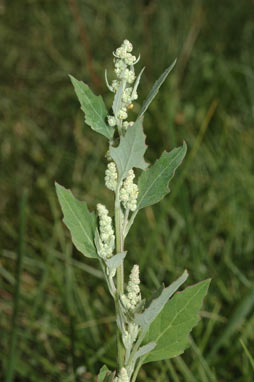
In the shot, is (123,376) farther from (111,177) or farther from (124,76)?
(124,76)

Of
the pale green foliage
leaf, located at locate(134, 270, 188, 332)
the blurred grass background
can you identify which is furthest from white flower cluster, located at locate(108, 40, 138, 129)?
the blurred grass background

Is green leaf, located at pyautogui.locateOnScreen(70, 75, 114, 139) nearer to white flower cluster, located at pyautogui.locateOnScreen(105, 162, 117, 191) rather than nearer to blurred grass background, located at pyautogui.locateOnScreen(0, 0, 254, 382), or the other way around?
white flower cluster, located at pyautogui.locateOnScreen(105, 162, 117, 191)

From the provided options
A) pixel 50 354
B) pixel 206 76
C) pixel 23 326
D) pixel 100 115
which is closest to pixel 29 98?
pixel 206 76

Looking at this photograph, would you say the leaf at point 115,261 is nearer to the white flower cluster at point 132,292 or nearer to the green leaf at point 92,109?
the white flower cluster at point 132,292

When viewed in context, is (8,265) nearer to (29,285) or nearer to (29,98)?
(29,285)

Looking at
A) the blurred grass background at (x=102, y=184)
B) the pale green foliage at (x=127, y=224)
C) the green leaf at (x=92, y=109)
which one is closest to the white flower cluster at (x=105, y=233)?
the pale green foliage at (x=127, y=224)

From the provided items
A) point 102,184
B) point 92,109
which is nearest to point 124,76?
point 92,109
